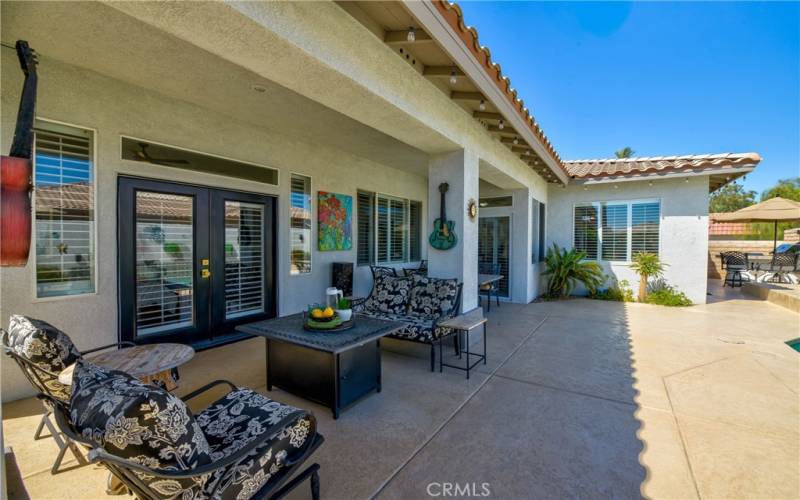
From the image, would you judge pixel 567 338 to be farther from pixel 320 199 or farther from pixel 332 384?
pixel 320 199

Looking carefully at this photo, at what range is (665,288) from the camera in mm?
→ 8109

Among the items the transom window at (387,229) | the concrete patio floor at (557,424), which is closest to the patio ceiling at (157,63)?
the transom window at (387,229)

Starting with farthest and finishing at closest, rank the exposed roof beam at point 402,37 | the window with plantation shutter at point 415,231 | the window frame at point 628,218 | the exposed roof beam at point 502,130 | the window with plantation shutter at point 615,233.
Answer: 1. the window with plantation shutter at point 415,231
2. the window with plantation shutter at point 615,233
3. the window frame at point 628,218
4. the exposed roof beam at point 502,130
5. the exposed roof beam at point 402,37

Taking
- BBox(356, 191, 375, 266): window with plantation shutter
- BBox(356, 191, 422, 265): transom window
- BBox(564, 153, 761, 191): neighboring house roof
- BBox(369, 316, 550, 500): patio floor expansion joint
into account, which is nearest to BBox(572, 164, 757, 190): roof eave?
BBox(564, 153, 761, 191): neighboring house roof

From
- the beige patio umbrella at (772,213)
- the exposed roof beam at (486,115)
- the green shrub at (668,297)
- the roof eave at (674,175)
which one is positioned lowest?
the green shrub at (668,297)

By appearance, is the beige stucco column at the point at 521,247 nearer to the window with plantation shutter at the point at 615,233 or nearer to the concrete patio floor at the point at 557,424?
the window with plantation shutter at the point at 615,233

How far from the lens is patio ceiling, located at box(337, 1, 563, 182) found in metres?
2.57

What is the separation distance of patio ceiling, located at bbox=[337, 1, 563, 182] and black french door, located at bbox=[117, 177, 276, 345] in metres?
3.39

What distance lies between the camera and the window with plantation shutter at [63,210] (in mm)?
3363

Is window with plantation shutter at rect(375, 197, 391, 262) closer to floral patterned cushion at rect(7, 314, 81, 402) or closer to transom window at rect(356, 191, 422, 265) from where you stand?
transom window at rect(356, 191, 422, 265)

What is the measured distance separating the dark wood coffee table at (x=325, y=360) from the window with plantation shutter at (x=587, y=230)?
756 centimetres

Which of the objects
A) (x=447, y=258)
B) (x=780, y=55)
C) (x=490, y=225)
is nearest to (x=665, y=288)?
(x=490, y=225)

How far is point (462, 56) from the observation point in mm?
2979

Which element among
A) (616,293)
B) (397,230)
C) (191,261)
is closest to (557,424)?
(191,261)
